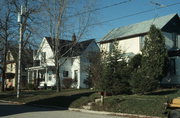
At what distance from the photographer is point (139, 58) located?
2645cm

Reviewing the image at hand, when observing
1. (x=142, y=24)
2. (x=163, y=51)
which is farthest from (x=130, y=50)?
(x=163, y=51)

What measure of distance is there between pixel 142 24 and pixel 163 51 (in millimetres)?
9484

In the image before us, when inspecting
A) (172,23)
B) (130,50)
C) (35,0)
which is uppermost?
(35,0)

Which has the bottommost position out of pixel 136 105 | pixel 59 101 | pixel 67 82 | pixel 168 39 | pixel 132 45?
pixel 59 101

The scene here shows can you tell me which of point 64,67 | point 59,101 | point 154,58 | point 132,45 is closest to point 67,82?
point 64,67

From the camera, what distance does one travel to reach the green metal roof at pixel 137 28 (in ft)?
98.8

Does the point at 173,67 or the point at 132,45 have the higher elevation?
the point at 132,45

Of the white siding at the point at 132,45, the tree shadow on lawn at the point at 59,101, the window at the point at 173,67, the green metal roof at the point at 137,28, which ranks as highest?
the green metal roof at the point at 137,28

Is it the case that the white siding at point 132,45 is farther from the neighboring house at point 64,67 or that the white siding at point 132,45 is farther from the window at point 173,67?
the neighboring house at point 64,67

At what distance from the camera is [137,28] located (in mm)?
32031

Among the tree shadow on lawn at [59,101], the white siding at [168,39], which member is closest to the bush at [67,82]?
the tree shadow on lawn at [59,101]

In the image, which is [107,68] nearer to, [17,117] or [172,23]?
[17,117]

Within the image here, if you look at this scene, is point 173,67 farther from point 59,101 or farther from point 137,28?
point 59,101

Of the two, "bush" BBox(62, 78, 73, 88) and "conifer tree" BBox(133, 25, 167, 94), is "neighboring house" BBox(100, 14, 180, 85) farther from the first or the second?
"bush" BBox(62, 78, 73, 88)
